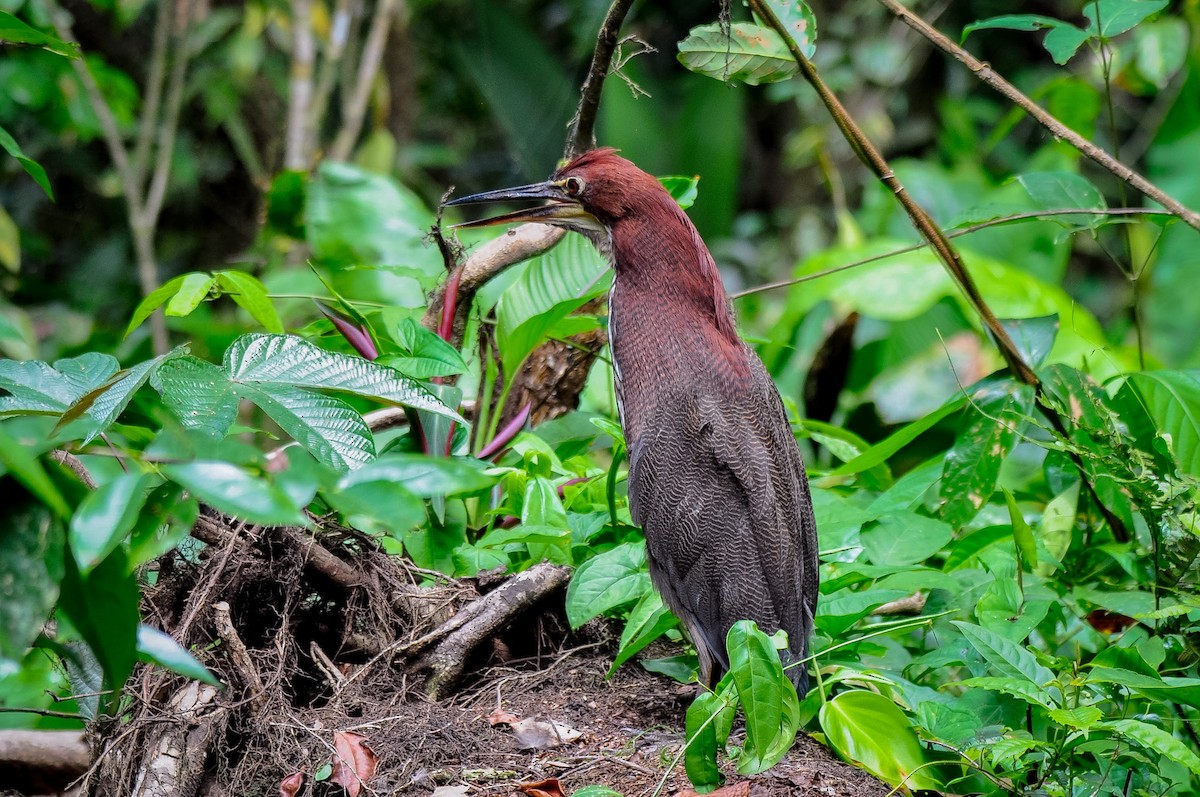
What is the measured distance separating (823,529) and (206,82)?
564 cm

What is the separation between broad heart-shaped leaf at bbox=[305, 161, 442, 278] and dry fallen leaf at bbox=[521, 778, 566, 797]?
2705 mm

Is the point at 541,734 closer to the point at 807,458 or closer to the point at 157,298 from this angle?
the point at 157,298

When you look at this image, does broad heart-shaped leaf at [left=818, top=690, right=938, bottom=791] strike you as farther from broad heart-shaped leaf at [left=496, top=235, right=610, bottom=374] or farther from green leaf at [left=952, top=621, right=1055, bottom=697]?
broad heart-shaped leaf at [left=496, top=235, right=610, bottom=374]

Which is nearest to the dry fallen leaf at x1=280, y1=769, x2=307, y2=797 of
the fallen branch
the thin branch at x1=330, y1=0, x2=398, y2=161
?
the fallen branch

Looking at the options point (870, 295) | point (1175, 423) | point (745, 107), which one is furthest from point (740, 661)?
point (745, 107)

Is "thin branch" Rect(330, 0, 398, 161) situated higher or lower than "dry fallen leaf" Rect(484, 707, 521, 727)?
higher

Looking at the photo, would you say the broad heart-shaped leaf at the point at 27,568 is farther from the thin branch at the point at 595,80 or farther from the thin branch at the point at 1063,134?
the thin branch at the point at 1063,134

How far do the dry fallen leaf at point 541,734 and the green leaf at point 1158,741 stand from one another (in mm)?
1008

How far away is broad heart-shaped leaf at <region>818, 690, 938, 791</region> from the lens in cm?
204

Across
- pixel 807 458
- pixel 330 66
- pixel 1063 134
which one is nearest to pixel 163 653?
pixel 1063 134

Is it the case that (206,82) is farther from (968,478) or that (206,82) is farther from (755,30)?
(968,478)

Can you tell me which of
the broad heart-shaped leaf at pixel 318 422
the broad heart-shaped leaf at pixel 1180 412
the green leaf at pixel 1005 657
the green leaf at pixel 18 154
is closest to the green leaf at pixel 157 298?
the green leaf at pixel 18 154

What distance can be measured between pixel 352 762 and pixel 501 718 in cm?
33

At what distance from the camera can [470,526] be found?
2930 mm
